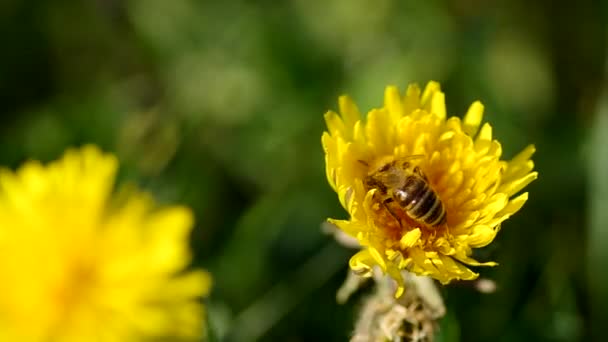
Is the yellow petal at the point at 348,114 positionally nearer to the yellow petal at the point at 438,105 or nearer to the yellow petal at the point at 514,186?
the yellow petal at the point at 438,105

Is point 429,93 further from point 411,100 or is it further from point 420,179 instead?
point 420,179

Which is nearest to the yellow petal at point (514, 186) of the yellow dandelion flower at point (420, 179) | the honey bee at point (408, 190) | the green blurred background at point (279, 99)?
the yellow dandelion flower at point (420, 179)

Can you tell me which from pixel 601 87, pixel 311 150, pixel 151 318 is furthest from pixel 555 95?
pixel 151 318

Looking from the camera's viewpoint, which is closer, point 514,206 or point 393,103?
point 514,206

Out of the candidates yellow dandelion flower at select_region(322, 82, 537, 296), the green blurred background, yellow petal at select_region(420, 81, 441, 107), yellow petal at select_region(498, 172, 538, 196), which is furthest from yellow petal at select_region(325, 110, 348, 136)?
the green blurred background

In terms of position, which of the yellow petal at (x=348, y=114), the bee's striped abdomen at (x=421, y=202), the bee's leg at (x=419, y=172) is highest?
the yellow petal at (x=348, y=114)

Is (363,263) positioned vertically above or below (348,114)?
below

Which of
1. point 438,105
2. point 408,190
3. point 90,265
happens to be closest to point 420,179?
point 408,190

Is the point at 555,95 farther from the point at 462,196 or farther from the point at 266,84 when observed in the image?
the point at 462,196
